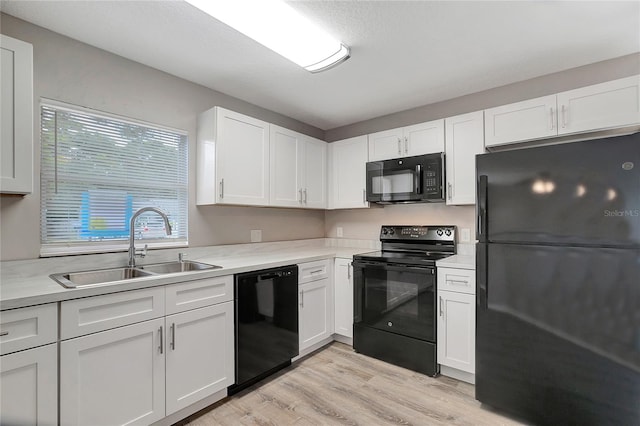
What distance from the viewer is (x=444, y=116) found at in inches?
118

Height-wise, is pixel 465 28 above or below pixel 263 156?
above

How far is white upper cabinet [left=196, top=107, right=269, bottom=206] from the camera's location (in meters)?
2.47

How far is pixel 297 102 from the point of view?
3037 millimetres

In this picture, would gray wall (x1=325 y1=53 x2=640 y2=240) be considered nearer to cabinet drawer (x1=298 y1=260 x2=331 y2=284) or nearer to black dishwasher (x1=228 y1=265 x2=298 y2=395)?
cabinet drawer (x1=298 y1=260 x2=331 y2=284)

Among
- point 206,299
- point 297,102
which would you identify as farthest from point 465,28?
point 206,299

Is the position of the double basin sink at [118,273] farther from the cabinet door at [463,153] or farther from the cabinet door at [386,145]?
the cabinet door at [463,153]

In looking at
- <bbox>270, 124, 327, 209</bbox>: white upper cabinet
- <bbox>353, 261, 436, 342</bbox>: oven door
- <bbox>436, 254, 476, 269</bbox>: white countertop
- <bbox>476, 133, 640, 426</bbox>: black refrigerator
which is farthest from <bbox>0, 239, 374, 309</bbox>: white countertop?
<bbox>476, 133, 640, 426</bbox>: black refrigerator

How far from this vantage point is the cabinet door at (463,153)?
2.58 meters

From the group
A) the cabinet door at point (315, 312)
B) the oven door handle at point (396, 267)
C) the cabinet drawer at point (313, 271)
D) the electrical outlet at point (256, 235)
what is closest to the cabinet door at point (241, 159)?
the electrical outlet at point (256, 235)

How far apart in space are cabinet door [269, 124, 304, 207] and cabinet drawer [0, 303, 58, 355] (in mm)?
1803

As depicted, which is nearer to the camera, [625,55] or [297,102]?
[625,55]

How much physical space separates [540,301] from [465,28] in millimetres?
1724

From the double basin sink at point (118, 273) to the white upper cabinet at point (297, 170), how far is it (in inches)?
37.9

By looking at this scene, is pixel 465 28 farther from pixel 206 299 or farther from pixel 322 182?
pixel 206 299
